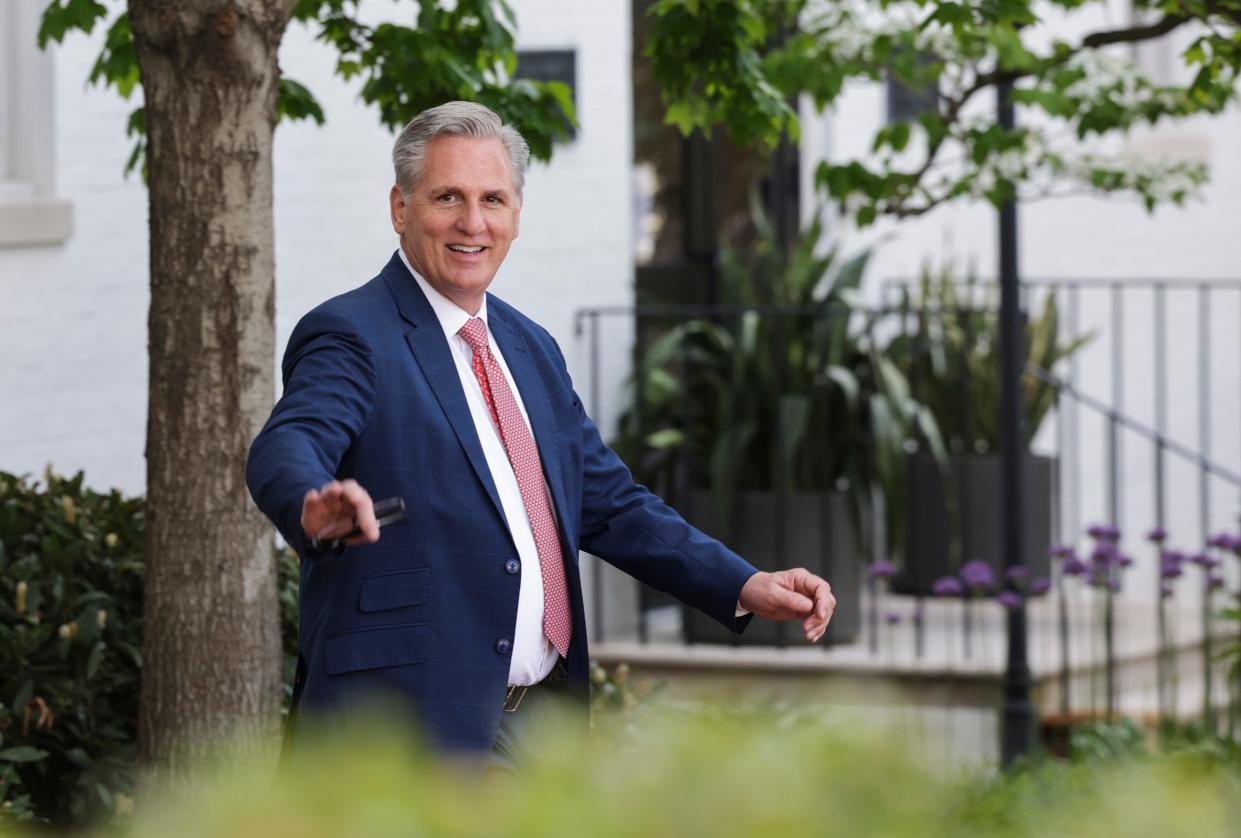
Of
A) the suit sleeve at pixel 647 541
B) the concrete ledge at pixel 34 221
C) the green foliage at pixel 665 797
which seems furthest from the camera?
the concrete ledge at pixel 34 221

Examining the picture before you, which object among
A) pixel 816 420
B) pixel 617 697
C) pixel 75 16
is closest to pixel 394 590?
pixel 617 697

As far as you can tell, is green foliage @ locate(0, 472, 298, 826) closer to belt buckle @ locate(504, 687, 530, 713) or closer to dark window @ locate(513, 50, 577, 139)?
belt buckle @ locate(504, 687, 530, 713)

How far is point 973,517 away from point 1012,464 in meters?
1.68

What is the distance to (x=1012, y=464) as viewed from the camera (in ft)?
22.6

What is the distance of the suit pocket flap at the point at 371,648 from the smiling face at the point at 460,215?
1.63 feet

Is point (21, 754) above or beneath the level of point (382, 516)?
beneath

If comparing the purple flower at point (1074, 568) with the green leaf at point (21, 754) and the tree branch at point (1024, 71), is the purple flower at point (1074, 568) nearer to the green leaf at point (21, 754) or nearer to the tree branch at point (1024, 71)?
the tree branch at point (1024, 71)

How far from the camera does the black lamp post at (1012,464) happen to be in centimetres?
665

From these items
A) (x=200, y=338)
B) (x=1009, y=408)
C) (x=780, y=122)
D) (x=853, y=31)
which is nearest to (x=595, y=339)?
(x=1009, y=408)

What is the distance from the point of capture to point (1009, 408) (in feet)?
22.6

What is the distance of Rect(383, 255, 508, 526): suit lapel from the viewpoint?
272cm

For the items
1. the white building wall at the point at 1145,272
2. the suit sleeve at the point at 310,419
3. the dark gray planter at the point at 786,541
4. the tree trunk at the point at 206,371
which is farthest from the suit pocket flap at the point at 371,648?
the white building wall at the point at 1145,272

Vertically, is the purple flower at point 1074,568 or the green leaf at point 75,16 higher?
the green leaf at point 75,16

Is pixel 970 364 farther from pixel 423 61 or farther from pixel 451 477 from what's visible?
pixel 451 477
